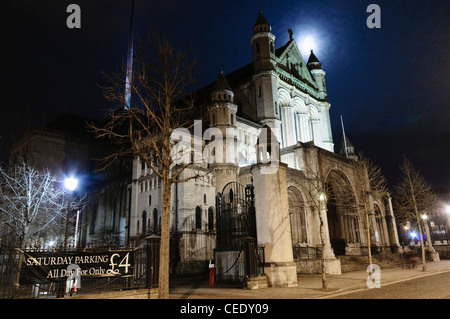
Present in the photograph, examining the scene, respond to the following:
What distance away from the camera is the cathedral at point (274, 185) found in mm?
14617

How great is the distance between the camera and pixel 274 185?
1460cm

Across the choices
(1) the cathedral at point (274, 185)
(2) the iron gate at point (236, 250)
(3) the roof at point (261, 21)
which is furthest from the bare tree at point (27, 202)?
(3) the roof at point (261, 21)

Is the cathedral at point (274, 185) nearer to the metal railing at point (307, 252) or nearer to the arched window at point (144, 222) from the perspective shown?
the arched window at point (144, 222)

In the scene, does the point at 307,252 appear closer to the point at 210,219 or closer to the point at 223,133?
the point at 210,219

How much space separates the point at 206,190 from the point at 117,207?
15.5 meters

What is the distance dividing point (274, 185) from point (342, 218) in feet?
64.0

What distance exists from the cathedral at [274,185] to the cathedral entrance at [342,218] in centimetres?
10

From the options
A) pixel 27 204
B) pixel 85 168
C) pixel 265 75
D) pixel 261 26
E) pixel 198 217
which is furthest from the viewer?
pixel 85 168

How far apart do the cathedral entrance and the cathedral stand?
0.10 metres

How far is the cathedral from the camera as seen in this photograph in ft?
48.0

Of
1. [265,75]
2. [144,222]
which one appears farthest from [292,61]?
[144,222]

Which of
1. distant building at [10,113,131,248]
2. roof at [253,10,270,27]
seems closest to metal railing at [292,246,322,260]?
distant building at [10,113,131,248]
